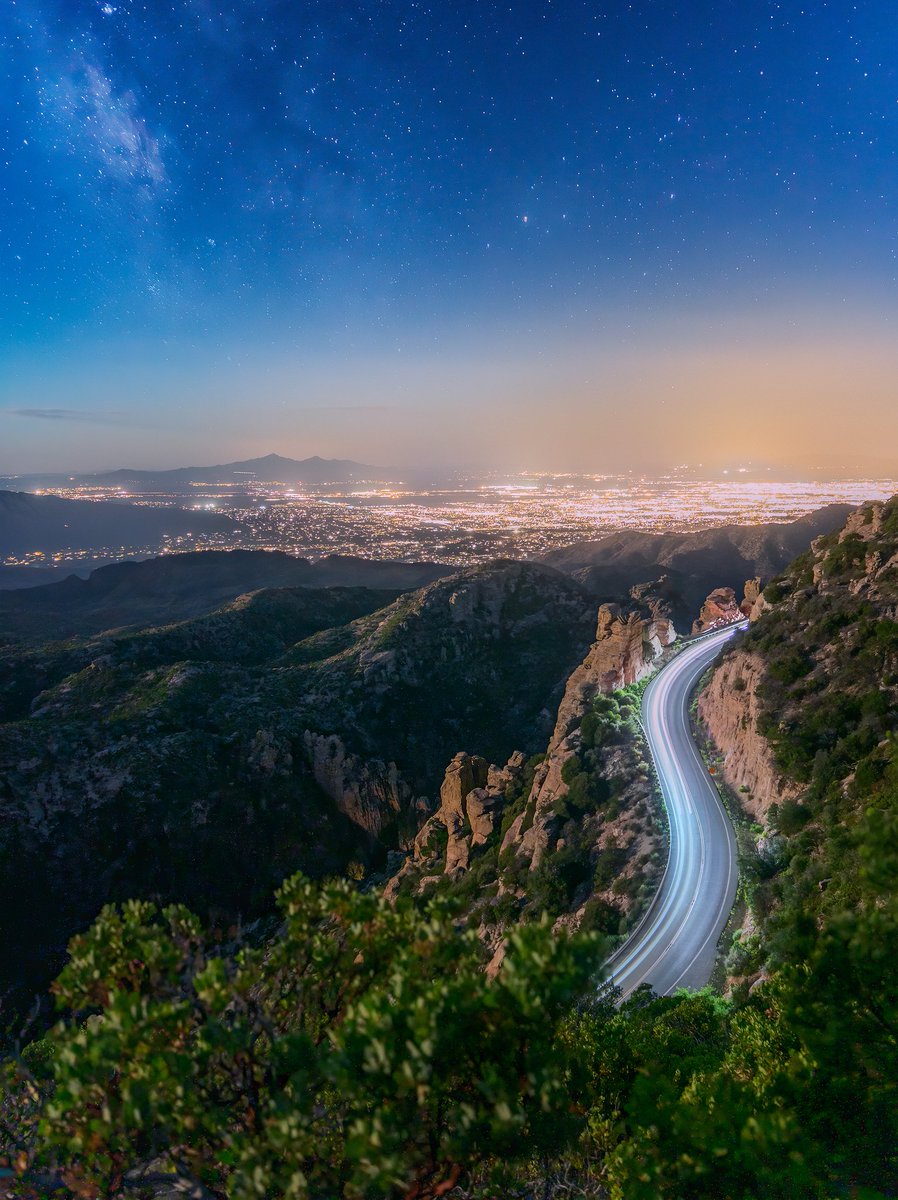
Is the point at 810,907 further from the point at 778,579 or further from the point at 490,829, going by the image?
the point at 778,579

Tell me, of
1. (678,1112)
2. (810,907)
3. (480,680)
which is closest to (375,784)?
(480,680)

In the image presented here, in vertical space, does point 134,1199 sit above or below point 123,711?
above

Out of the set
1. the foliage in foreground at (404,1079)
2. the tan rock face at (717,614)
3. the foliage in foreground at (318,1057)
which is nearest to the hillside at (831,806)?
the foliage in foreground at (404,1079)

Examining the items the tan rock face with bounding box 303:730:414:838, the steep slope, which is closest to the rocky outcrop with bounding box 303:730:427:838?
the tan rock face with bounding box 303:730:414:838

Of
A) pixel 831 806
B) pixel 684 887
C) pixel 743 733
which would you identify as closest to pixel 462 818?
pixel 684 887

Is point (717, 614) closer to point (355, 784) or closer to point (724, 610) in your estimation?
point (724, 610)
